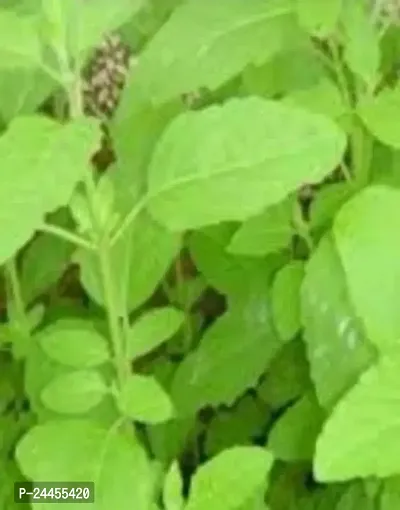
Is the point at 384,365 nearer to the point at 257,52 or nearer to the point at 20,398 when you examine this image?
the point at 257,52

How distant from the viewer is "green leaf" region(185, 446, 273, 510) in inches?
19.1

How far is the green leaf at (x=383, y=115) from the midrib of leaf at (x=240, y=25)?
6 cm

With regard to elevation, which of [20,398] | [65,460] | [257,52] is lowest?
[20,398]

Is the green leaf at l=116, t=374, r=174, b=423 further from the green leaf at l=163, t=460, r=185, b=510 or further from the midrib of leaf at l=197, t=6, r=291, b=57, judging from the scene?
the midrib of leaf at l=197, t=6, r=291, b=57

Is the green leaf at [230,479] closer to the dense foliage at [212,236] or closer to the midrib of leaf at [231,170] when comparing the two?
the dense foliage at [212,236]

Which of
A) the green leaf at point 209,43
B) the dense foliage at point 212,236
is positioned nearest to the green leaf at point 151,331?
the dense foliage at point 212,236

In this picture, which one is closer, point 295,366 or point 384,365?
point 384,365

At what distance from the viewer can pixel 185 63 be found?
0.47m

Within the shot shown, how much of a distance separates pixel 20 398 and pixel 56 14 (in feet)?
1.03

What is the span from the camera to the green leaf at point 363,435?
1.33 ft

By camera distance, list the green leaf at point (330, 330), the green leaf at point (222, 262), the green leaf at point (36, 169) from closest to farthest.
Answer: the green leaf at point (36, 169) < the green leaf at point (330, 330) < the green leaf at point (222, 262)

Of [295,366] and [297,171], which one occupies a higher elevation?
[297,171]

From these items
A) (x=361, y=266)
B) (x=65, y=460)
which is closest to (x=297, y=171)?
(x=361, y=266)

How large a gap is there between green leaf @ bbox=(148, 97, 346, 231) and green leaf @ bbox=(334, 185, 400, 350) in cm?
3
